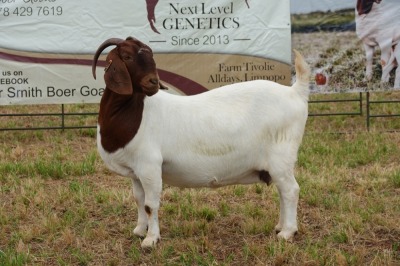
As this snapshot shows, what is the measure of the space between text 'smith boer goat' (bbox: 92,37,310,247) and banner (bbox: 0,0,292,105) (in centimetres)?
447

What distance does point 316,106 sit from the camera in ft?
39.5

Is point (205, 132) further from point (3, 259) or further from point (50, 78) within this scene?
point (50, 78)

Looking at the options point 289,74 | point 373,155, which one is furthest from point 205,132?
point 289,74

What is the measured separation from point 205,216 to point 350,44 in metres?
5.18

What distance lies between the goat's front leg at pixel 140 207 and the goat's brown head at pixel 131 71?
30.7 inches

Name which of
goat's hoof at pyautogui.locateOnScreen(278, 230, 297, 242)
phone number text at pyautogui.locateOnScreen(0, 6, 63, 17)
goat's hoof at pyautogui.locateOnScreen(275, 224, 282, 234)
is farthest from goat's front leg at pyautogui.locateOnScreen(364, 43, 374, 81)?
goat's hoof at pyautogui.locateOnScreen(278, 230, 297, 242)

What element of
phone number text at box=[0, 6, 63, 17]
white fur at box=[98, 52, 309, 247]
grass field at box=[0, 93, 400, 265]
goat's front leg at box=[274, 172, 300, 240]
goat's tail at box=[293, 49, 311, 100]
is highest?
phone number text at box=[0, 6, 63, 17]

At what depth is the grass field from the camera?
14.9 ft

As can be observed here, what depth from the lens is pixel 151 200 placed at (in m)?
4.59

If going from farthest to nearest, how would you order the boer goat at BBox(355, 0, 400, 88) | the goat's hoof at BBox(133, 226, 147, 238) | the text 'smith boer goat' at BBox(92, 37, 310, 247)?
the boer goat at BBox(355, 0, 400, 88) → the goat's hoof at BBox(133, 226, 147, 238) → the text 'smith boer goat' at BBox(92, 37, 310, 247)

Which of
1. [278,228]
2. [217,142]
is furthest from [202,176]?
[278,228]

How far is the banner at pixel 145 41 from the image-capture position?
355 inches

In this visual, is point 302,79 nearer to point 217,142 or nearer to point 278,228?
point 217,142

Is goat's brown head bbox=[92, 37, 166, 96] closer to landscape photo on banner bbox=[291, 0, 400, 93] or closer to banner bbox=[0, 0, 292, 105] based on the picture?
banner bbox=[0, 0, 292, 105]
